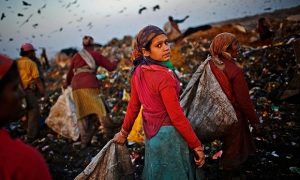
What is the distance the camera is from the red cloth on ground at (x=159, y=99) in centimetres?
188

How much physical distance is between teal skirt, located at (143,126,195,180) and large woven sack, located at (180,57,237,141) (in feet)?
1.83

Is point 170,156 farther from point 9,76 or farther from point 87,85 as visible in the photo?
point 87,85

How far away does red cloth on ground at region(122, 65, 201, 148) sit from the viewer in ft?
6.16

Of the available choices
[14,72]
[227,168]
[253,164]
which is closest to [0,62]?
[14,72]

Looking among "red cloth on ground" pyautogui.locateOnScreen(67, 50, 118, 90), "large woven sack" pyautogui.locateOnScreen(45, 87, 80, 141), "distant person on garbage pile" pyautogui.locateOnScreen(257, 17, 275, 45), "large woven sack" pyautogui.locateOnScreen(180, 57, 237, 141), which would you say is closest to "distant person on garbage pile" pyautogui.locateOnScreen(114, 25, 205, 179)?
"large woven sack" pyautogui.locateOnScreen(180, 57, 237, 141)

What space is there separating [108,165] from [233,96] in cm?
135

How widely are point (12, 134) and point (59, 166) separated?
3486 millimetres

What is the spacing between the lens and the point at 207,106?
2.52m

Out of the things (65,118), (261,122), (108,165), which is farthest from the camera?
(65,118)

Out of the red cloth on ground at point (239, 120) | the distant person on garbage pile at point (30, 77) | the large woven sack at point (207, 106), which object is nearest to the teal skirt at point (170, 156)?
the large woven sack at point (207, 106)

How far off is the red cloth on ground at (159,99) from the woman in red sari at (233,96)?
0.72 metres

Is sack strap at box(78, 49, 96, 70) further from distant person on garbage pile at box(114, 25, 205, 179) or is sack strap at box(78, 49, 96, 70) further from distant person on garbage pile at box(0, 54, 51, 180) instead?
distant person on garbage pile at box(0, 54, 51, 180)

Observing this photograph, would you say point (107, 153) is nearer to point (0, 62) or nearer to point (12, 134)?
point (12, 134)

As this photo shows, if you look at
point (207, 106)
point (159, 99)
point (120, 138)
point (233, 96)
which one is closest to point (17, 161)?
point (159, 99)
